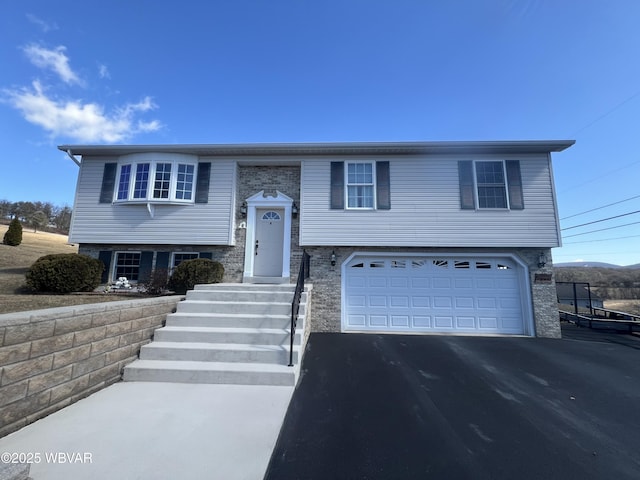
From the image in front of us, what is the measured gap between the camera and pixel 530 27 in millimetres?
7152

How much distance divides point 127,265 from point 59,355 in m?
6.03

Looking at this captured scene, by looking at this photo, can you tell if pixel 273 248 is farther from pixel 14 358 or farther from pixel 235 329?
pixel 14 358

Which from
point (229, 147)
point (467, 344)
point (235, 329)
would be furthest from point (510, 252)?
point (229, 147)

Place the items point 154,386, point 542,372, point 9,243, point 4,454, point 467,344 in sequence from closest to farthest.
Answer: point 4,454, point 154,386, point 542,372, point 467,344, point 9,243

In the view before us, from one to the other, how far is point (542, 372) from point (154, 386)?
250 inches

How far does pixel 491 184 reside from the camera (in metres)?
7.86

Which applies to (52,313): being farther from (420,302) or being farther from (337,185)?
(420,302)

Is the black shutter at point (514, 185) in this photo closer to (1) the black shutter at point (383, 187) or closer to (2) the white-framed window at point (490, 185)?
(2) the white-framed window at point (490, 185)

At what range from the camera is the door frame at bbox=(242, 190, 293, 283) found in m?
7.79

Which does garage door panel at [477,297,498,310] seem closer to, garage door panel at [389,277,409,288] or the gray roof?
garage door panel at [389,277,409,288]

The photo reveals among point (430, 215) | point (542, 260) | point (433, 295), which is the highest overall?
point (430, 215)

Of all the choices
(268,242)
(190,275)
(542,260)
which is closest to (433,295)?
(542,260)

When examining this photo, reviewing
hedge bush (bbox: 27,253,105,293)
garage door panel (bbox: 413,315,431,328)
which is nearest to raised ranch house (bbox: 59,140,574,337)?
garage door panel (bbox: 413,315,431,328)

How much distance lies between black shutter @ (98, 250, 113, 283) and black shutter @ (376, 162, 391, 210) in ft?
27.6
